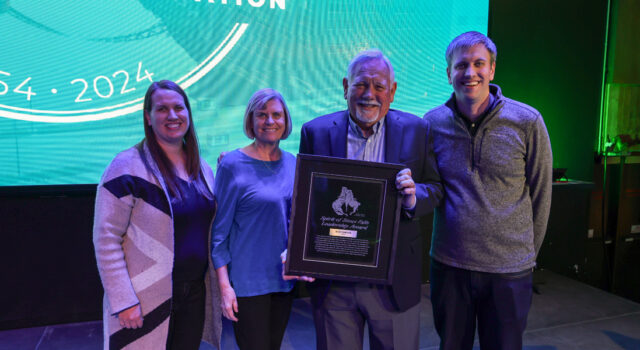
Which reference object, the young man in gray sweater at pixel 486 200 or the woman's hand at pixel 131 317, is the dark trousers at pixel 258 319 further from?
the young man in gray sweater at pixel 486 200

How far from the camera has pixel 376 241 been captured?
1.40 metres

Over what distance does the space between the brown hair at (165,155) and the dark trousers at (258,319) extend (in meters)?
0.46

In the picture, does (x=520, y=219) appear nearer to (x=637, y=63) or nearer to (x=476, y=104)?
(x=476, y=104)

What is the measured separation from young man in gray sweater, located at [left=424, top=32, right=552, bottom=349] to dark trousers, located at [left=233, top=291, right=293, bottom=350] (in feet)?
2.30

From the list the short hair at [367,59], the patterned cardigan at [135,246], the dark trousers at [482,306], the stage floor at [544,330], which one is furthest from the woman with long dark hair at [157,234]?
the stage floor at [544,330]

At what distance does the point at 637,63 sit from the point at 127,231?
566 cm

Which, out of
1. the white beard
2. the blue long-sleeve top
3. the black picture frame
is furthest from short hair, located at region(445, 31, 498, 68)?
the blue long-sleeve top

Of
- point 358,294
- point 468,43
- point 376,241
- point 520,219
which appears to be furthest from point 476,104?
point 358,294

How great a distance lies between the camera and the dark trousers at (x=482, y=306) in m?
1.71

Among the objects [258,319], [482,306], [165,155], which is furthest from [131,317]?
[482,306]

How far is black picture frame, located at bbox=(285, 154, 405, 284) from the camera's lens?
4.50ft

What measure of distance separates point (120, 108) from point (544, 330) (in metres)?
3.57

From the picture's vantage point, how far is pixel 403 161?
1488 mm

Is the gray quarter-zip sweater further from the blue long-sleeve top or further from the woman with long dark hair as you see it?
the woman with long dark hair
